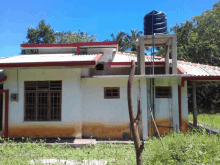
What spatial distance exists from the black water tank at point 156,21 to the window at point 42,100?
14.9 feet

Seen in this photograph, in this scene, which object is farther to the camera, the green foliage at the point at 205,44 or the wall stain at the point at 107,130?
the green foliage at the point at 205,44

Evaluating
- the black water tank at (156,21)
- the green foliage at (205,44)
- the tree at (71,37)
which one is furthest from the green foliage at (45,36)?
the black water tank at (156,21)

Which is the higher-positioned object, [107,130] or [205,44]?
[205,44]

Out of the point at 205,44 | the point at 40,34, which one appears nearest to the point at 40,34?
the point at 40,34

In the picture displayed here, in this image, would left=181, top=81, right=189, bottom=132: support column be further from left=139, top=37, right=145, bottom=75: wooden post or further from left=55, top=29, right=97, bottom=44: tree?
left=55, top=29, right=97, bottom=44: tree

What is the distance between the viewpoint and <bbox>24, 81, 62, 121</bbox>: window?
8344 millimetres

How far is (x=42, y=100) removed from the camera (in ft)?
27.6

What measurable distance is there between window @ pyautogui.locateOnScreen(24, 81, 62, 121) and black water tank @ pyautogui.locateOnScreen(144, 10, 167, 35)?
Answer: 454 centimetres

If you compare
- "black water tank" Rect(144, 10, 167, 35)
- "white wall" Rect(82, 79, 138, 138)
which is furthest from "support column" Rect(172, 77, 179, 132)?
"black water tank" Rect(144, 10, 167, 35)

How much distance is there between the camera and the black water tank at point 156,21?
8859mm

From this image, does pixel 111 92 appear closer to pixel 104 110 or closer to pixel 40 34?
pixel 104 110

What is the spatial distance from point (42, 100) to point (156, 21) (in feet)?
19.1

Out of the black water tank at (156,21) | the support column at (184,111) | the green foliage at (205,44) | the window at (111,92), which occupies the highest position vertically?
the green foliage at (205,44)

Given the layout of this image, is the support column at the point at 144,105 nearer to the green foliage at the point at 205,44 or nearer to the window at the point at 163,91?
the window at the point at 163,91
